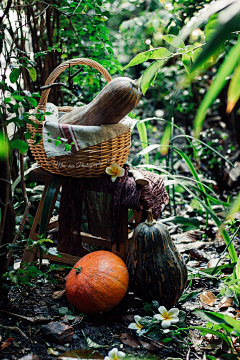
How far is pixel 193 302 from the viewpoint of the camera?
1.57 metres

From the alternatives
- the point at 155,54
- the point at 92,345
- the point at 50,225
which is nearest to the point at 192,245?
the point at 50,225

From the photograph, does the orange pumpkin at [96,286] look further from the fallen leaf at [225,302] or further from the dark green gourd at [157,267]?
the fallen leaf at [225,302]

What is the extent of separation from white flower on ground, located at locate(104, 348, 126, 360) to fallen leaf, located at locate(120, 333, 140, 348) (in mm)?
141

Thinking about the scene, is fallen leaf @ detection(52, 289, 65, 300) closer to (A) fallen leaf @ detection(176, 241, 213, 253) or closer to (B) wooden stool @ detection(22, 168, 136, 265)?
(B) wooden stool @ detection(22, 168, 136, 265)

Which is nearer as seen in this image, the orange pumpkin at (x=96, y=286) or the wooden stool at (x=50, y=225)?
the orange pumpkin at (x=96, y=286)

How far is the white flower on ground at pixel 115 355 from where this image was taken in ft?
3.56

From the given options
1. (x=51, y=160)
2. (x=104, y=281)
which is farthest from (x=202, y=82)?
(x=104, y=281)

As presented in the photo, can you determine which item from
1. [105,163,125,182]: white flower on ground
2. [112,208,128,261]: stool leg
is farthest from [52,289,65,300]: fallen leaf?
[105,163,125,182]: white flower on ground

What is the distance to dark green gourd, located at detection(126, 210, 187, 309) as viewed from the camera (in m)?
1.39

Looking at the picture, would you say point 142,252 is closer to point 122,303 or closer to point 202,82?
point 122,303

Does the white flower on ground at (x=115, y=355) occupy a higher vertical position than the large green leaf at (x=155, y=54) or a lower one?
lower

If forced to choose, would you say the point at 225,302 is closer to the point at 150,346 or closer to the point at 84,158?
the point at 150,346

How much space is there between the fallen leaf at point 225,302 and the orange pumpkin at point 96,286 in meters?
0.48

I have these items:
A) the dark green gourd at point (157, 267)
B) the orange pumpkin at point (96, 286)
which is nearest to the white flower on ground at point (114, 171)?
the dark green gourd at point (157, 267)
